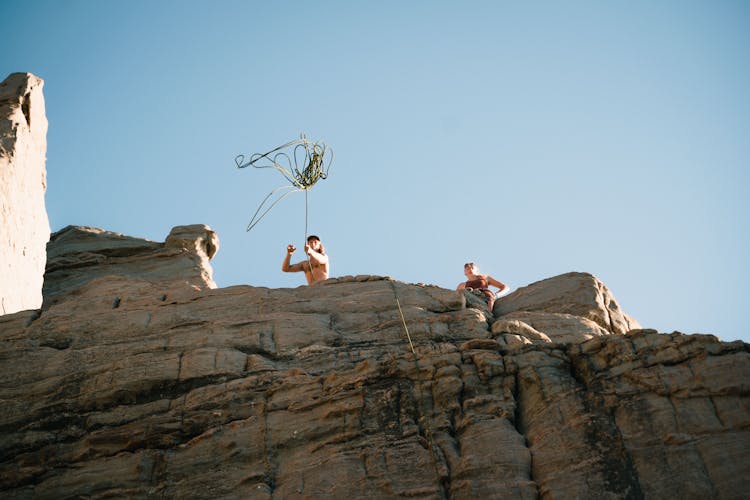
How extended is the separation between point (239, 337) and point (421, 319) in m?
3.19

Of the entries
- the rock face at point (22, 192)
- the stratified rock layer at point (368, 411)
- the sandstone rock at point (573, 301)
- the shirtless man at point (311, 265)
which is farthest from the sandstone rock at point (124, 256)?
the sandstone rock at point (573, 301)

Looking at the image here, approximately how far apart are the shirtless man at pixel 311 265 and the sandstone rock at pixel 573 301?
3894 millimetres

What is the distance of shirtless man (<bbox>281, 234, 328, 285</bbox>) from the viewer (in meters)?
19.0

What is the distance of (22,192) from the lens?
20.2 meters

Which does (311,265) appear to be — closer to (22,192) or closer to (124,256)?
(124,256)

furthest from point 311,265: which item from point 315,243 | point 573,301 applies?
point 573,301

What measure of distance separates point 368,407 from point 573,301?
5479mm

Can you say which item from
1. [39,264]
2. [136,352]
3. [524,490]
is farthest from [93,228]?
[524,490]

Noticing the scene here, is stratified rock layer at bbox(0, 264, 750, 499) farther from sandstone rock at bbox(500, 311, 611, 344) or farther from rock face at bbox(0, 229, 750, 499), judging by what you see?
sandstone rock at bbox(500, 311, 611, 344)

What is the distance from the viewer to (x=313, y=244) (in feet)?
63.8

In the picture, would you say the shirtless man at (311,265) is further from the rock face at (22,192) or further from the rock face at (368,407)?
the rock face at (22,192)

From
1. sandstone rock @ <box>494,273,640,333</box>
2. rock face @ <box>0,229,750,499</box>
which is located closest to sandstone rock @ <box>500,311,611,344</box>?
rock face @ <box>0,229,750,499</box>

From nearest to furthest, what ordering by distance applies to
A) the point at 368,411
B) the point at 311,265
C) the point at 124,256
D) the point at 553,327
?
the point at 368,411, the point at 553,327, the point at 311,265, the point at 124,256

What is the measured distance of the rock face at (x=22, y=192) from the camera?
61.8 ft
